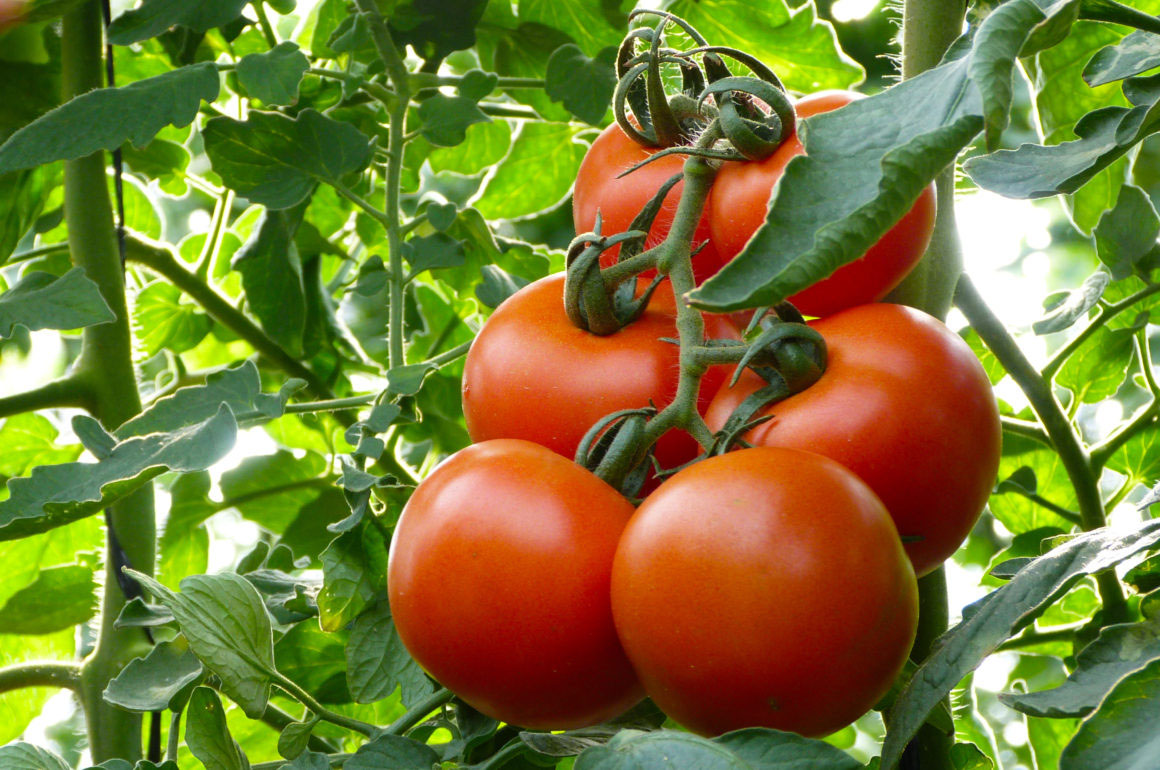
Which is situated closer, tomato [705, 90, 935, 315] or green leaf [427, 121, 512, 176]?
tomato [705, 90, 935, 315]

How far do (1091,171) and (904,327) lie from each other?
0.29 ft

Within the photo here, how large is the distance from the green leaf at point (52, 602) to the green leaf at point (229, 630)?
40cm

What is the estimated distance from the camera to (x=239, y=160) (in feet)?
2.48

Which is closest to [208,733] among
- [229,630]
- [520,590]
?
[229,630]

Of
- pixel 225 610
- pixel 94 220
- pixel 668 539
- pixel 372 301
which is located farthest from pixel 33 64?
pixel 668 539

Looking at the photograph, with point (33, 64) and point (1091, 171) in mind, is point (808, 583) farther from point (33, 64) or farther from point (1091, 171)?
point (33, 64)

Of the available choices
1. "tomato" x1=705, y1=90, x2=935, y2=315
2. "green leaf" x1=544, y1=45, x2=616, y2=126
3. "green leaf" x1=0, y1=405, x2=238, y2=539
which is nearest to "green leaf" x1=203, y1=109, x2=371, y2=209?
"green leaf" x1=544, y1=45, x2=616, y2=126

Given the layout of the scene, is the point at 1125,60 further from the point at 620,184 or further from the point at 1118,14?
the point at 620,184

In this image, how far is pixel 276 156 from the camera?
2.47 feet

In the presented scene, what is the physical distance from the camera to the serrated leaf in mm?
617

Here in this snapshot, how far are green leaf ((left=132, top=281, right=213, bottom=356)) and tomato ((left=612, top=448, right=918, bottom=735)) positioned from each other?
70 cm

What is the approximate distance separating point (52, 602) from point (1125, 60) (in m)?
0.80

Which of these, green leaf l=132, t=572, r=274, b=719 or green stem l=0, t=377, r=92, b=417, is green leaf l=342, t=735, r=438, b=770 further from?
green stem l=0, t=377, r=92, b=417

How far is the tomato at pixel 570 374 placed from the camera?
18.7 inches
